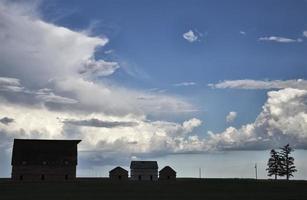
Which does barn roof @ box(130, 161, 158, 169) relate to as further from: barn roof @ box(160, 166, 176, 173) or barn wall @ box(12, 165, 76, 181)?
barn wall @ box(12, 165, 76, 181)

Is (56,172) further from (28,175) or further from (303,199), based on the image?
(303,199)

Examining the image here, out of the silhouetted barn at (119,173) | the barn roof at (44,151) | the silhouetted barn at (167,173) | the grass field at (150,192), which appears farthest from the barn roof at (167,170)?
the grass field at (150,192)

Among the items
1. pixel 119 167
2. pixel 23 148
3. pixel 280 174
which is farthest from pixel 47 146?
pixel 280 174

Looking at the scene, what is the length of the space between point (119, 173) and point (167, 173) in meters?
12.8

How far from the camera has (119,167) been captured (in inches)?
4749

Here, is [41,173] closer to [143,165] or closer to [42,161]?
[42,161]

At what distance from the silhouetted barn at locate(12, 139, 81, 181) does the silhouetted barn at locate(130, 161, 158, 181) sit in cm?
2235

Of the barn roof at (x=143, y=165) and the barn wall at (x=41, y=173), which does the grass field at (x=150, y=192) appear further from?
the barn roof at (x=143, y=165)

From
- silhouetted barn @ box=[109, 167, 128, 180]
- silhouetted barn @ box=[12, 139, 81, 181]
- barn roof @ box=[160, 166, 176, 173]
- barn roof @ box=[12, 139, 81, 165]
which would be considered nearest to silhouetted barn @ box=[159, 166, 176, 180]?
barn roof @ box=[160, 166, 176, 173]

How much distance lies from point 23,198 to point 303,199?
25.6m

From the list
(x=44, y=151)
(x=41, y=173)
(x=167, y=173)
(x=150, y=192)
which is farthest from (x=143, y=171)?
(x=150, y=192)

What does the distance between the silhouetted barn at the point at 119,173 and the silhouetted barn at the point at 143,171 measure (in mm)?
3665

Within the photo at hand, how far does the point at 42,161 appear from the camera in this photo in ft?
341

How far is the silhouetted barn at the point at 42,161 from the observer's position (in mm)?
103062
